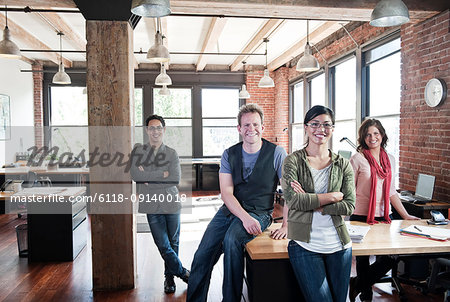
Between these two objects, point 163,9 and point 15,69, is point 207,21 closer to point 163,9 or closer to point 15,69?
point 163,9

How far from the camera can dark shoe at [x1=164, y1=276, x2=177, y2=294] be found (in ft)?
10.4

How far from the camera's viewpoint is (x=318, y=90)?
25.3 ft

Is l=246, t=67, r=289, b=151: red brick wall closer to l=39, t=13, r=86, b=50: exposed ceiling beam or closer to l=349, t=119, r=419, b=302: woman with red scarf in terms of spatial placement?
l=39, t=13, r=86, b=50: exposed ceiling beam

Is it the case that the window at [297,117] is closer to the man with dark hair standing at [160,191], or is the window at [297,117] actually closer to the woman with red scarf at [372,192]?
the woman with red scarf at [372,192]

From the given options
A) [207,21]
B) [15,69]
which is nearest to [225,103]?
[207,21]

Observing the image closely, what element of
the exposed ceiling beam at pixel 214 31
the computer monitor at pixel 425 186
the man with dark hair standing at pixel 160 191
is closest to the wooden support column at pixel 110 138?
the man with dark hair standing at pixel 160 191

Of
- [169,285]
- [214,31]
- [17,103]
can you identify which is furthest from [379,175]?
[17,103]

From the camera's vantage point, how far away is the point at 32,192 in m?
4.10

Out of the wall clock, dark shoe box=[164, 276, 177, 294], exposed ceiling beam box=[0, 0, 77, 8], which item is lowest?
dark shoe box=[164, 276, 177, 294]

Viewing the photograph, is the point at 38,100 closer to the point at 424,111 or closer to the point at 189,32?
the point at 189,32

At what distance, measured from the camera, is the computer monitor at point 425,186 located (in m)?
3.68

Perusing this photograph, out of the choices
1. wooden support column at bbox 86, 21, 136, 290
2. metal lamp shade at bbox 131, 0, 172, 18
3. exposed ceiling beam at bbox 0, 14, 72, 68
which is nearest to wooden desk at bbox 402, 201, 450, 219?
wooden support column at bbox 86, 21, 136, 290

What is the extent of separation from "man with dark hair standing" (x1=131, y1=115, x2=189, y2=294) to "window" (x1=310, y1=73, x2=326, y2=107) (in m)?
4.91

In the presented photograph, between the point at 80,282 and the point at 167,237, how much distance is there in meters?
1.07
